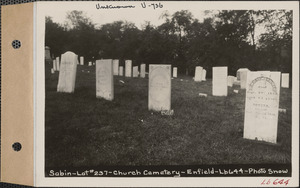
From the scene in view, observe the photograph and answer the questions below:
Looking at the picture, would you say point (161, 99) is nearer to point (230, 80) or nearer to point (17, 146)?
point (17, 146)

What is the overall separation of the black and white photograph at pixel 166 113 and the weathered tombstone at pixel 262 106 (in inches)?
0.4

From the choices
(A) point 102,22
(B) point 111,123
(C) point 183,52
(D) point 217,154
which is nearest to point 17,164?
(B) point 111,123

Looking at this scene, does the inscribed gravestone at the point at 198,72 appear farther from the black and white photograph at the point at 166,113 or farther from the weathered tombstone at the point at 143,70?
the weathered tombstone at the point at 143,70

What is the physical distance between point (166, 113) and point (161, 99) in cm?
23

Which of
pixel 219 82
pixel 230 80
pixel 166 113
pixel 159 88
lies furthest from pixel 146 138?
pixel 230 80

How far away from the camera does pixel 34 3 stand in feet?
10.3

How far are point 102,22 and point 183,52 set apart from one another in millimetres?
1508

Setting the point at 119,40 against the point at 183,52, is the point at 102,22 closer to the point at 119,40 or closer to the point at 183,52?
the point at 119,40

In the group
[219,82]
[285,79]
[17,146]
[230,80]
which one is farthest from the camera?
[230,80]

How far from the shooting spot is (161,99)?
384cm

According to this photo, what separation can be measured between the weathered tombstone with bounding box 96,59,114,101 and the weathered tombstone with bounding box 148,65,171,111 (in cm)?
62

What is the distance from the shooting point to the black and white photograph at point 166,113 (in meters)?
3.13

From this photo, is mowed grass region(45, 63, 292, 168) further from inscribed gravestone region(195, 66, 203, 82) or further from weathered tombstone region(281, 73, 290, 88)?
inscribed gravestone region(195, 66, 203, 82)

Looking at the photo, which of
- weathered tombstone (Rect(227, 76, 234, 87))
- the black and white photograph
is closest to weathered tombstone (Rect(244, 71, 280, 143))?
the black and white photograph
